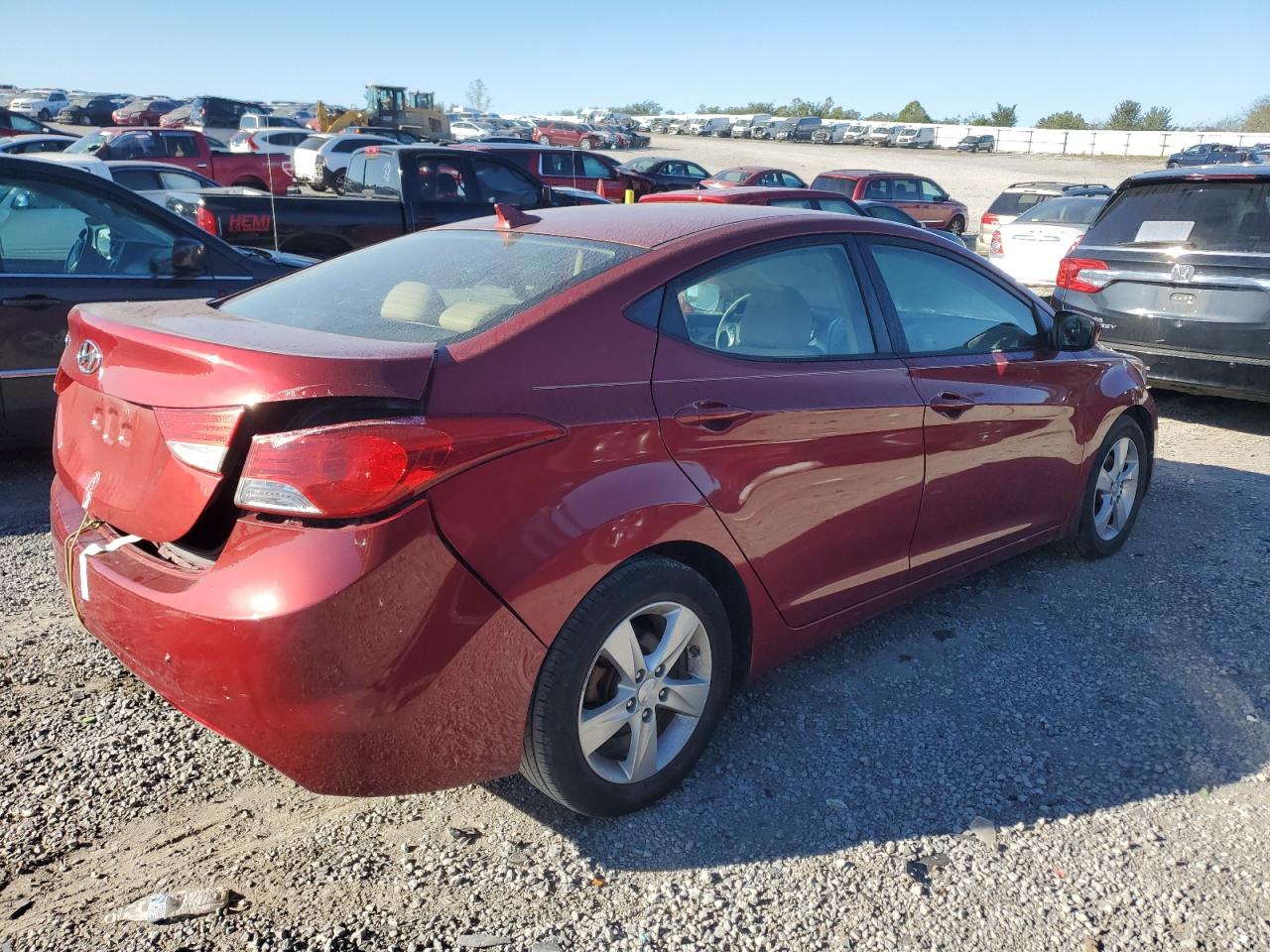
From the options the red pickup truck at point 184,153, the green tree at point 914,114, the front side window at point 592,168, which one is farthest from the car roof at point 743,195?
the green tree at point 914,114

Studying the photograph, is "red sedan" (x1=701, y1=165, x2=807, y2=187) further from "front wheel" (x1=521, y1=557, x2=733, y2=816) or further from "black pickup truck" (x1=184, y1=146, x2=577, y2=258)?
"front wheel" (x1=521, y1=557, x2=733, y2=816)

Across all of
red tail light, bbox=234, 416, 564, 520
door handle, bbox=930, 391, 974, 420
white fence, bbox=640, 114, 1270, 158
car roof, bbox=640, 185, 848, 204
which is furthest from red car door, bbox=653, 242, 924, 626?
white fence, bbox=640, 114, 1270, 158

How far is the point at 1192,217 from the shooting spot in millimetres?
7012

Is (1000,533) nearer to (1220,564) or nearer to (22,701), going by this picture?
(1220,564)

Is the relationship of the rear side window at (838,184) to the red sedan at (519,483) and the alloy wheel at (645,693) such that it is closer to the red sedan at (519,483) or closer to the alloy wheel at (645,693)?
the red sedan at (519,483)

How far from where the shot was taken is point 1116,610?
436cm

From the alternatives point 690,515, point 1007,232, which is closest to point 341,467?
point 690,515

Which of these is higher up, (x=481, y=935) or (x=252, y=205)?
(x=252, y=205)

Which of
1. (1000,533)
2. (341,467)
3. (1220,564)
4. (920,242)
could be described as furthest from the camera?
(1220,564)

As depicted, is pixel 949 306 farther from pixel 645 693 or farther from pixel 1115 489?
pixel 645 693

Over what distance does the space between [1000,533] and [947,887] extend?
1.83 m

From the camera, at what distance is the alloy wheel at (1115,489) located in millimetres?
4840

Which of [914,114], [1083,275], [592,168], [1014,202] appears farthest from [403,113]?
[914,114]

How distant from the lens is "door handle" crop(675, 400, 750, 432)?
2809 millimetres
